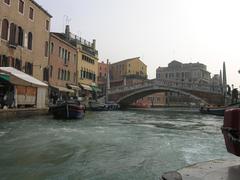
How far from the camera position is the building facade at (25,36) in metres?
16.7

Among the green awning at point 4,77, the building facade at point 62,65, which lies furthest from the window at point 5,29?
the building facade at point 62,65

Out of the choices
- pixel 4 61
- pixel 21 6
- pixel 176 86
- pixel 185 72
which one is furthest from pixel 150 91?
pixel 185 72

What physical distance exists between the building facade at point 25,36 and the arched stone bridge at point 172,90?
602 inches

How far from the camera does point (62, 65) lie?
26375mm

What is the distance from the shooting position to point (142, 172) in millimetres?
5305

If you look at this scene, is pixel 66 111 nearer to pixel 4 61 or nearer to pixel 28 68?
pixel 4 61

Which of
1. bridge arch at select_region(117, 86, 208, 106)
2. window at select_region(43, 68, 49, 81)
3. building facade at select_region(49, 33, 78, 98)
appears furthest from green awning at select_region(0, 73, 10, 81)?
bridge arch at select_region(117, 86, 208, 106)

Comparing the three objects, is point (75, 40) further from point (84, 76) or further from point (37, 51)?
point (37, 51)

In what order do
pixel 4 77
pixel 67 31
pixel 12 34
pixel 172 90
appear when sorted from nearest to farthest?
pixel 4 77
pixel 12 34
pixel 67 31
pixel 172 90

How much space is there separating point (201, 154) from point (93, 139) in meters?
3.16

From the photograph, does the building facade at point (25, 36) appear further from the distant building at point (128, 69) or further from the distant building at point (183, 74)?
the distant building at point (183, 74)

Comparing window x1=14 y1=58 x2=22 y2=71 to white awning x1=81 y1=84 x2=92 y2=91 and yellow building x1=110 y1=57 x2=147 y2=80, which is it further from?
yellow building x1=110 y1=57 x2=147 y2=80

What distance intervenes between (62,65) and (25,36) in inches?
296

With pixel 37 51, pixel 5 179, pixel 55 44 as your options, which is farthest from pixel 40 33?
pixel 5 179
